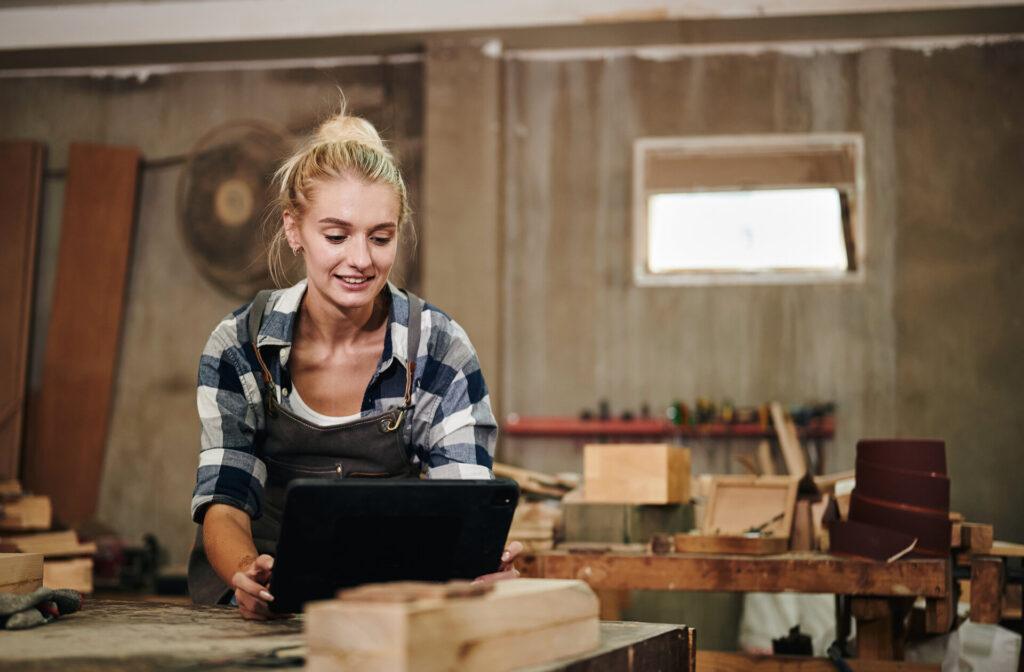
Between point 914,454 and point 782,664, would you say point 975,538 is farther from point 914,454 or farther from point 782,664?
point 782,664

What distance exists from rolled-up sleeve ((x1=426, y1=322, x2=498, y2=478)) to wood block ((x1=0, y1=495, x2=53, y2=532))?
10.6 feet

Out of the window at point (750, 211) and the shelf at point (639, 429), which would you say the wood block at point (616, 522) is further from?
the window at point (750, 211)

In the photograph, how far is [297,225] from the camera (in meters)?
2.31

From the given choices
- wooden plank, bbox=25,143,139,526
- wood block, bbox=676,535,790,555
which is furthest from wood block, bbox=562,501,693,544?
wooden plank, bbox=25,143,139,526

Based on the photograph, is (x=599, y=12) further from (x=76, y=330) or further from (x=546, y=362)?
(x=76, y=330)

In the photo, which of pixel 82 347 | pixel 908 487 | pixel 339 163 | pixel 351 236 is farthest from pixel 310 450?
pixel 82 347

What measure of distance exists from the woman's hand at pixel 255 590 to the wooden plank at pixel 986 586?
2.43 meters

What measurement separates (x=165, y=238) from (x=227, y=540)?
5.00 meters

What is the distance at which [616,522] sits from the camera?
11.6 feet

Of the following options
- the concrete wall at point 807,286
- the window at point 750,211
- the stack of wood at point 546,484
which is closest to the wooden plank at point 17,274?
the concrete wall at point 807,286

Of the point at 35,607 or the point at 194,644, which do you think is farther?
the point at 35,607

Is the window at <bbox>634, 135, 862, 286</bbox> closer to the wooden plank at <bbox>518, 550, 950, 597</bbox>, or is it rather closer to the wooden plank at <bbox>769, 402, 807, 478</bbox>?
the wooden plank at <bbox>769, 402, 807, 478</bbox>

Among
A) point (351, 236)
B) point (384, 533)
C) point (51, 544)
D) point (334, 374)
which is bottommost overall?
point (51, 544)

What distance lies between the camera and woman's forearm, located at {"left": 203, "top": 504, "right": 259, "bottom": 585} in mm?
1933
